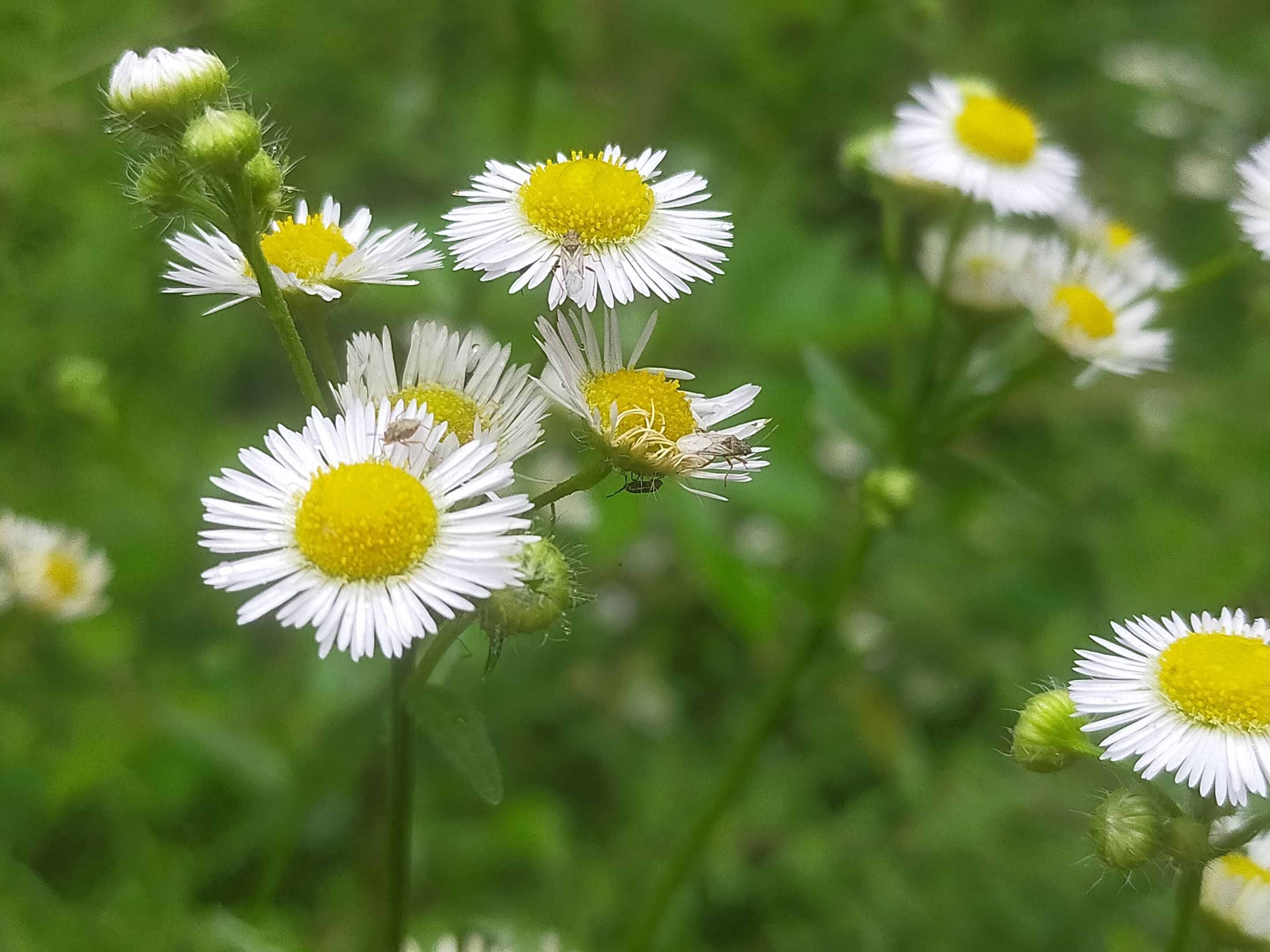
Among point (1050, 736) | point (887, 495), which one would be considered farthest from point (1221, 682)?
point (887, 495)

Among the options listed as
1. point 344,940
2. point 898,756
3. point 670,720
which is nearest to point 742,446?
point 344,940

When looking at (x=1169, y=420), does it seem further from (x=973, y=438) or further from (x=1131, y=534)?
(x=1131, y=534)

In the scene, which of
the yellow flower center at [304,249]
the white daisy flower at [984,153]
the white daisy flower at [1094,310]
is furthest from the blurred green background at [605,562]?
the yellow flower center at [304,249]

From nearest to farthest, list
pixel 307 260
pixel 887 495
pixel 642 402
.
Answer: pixel 642 402, pixel 307 260, pixel 887 495

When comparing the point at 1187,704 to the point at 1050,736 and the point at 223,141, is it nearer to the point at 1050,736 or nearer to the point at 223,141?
the point at 1050,736

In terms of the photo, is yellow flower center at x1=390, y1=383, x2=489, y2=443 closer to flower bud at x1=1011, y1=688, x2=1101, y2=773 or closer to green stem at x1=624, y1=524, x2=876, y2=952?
flower bud at x1=1011, y1=688, x2=1101, y2=773

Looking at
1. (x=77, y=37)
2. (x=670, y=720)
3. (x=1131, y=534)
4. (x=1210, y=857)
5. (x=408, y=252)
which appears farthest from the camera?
(x=670, y=720)
